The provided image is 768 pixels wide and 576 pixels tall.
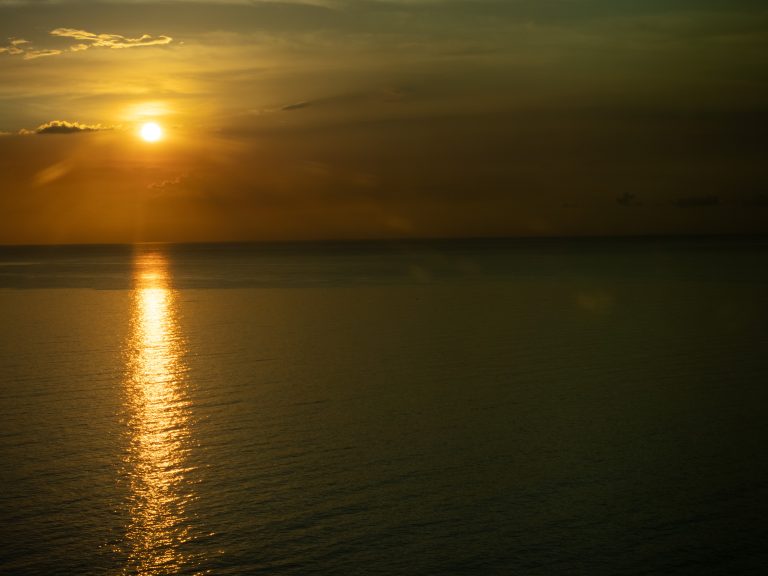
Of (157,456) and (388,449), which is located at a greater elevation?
(157,456)

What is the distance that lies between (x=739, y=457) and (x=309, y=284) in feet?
140

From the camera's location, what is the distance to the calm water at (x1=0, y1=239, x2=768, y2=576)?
31.2ft

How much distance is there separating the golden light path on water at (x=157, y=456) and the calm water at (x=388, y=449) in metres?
0.05

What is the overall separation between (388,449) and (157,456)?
3621mm

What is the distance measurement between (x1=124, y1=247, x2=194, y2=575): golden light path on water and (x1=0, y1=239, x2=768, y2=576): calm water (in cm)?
5

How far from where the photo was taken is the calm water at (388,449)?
31.2 feet

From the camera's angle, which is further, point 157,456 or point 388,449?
point 388,449

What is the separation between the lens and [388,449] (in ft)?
44.6

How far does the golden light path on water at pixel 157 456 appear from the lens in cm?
950

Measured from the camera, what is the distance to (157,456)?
1323 cm

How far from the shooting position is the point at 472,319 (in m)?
31.7

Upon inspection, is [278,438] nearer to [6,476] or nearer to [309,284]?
[6,476]

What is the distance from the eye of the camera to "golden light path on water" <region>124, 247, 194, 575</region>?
9500 millimetres

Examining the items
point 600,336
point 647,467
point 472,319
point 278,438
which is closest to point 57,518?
point 278,438
